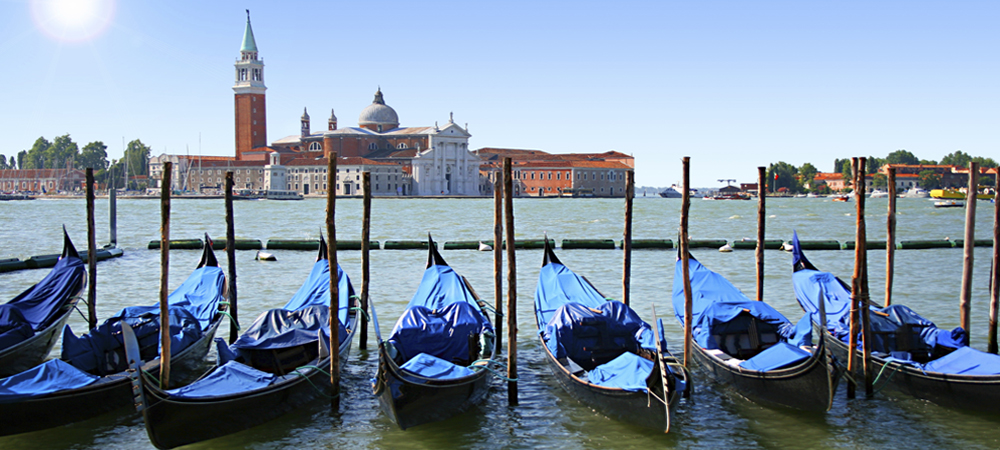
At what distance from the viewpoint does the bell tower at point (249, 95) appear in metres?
66.1

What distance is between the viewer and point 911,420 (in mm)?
5414

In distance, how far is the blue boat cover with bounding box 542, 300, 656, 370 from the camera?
20.0 ft

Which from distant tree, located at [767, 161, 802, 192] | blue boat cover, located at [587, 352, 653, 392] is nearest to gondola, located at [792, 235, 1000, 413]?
blue boat cover, located at [587, 352, 653, 392]

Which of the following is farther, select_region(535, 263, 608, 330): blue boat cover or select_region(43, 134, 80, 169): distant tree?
select_region(43, 134, 80, 169): distant tree

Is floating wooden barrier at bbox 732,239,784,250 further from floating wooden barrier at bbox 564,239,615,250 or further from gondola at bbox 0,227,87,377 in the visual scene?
gondola at bbox 0,227,87,377

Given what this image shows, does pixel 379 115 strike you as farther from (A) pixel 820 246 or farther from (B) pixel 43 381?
(B) pixel 43 381

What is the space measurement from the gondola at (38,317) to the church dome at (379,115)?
219 ft

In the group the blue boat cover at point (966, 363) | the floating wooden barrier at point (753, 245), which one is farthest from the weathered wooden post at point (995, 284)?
the floating wooden barrier at point (753, 245)

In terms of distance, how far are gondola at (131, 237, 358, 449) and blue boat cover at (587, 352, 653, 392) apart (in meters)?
1.95

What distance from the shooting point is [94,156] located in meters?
83.9

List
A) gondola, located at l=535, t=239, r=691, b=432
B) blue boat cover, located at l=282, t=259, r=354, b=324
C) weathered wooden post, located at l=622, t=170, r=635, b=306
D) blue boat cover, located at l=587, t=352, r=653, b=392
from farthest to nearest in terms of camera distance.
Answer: weathered wooden post, located at l=622, t=170, r=635, b=306
blue boat cover, located at l=282, t=259, r=354, b=324
blue boat cover, located at l=587, t=352, r=653, b=392
gondola, located at l=535, t=239, r=691, b=432

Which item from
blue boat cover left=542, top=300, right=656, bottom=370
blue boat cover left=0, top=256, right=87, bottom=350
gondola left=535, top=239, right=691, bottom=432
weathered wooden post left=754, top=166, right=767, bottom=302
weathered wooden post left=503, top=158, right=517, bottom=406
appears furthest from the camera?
weathered wooden post left=754, top=166, right=767, bottom=302

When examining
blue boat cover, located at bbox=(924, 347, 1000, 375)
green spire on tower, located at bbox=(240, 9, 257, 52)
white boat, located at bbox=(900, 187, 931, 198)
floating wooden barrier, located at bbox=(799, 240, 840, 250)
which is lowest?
blue boat cover, located at bbox=(924, 347, 1000, 375)

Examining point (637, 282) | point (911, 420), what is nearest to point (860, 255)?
point (911, 420)
